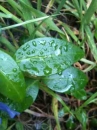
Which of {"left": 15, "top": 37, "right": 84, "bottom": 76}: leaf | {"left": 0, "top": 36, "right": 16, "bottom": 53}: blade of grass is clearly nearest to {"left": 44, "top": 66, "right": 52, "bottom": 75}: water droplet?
{"left": 15, "top": 37, "right": 84, "bottom": 76}: leaf

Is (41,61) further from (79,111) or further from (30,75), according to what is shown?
(79,111)

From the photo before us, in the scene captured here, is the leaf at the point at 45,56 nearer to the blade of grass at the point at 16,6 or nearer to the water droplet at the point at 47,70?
the water droplet at the point at 47,70

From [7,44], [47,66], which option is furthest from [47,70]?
[7,44]

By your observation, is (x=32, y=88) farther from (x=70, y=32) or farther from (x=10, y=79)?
(x=70, y=32)

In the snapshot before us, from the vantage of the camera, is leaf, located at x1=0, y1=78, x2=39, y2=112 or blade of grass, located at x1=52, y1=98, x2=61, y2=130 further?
blade of grass, located at x1=52, y1=98, x2=61, y2=130

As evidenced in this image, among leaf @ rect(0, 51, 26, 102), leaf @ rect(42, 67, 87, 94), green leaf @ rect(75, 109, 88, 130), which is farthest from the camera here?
green leaf @ rect(75, 109, 88, 130)

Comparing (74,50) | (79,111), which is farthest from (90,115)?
(74,50)

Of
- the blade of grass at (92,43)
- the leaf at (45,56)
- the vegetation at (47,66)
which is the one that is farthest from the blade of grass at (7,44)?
the blade of grass at (92,43)

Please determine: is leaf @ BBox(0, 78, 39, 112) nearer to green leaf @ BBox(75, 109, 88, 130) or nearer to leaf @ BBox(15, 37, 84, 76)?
leaf @ BBox(15, 37, 84, 76)

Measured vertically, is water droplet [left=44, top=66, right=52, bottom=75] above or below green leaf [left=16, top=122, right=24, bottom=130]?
above
